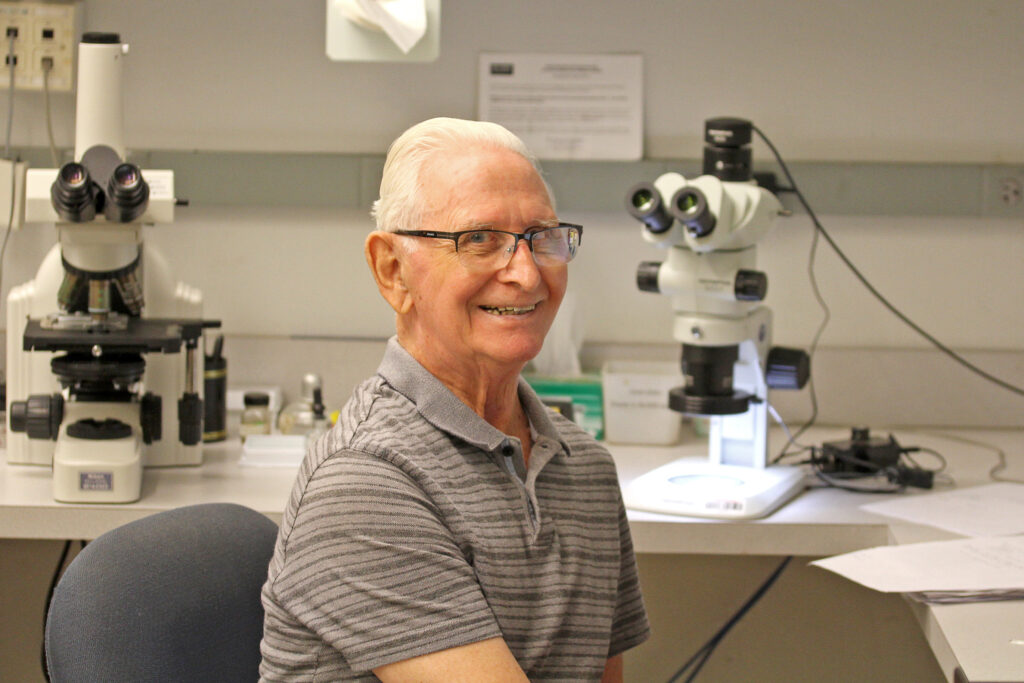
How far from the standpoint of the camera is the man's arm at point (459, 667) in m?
1.01

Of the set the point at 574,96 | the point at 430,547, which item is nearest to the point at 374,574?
the point at 430,547

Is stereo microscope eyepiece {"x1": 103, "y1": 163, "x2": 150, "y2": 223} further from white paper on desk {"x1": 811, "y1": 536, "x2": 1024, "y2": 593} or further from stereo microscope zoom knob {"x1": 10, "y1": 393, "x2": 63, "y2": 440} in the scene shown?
white paper on desk {"x1": 811, "y1": 536, "x2": 1024, "y2": 593}

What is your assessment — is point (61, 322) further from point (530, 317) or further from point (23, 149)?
point (530, 317)

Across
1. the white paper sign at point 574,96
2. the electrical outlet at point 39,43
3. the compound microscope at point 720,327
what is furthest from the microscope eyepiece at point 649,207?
the electrical outlet at point 39,43

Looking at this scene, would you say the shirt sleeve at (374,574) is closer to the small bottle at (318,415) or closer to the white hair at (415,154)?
the white hair at (415,154)

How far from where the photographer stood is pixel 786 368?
2.06 m

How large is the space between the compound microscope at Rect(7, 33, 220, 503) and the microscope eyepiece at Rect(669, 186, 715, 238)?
2.84ft

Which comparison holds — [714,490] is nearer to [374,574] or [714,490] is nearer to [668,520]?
[668,520]

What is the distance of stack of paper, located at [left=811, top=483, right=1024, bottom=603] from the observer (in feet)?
4.67

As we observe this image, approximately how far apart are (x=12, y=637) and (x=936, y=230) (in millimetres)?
2325

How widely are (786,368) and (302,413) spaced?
3.24 ft

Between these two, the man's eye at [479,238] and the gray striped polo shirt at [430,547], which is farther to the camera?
the man's eye at [479,238]

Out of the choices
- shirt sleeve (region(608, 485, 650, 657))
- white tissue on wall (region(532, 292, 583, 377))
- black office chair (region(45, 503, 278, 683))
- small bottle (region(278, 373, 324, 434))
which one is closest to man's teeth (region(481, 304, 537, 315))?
shirt sleeve (region(608, 485, 650, 657))

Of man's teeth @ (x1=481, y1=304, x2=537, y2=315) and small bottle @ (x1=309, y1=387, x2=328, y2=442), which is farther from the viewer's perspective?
small bottle @ (x1=309, y1=387, x2=328, y2=442)
